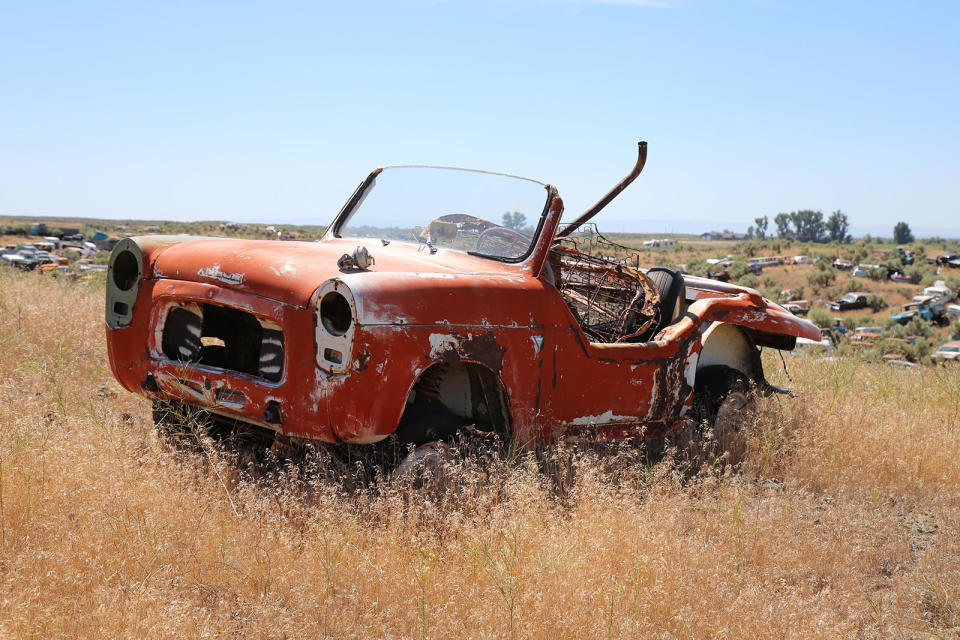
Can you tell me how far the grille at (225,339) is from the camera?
4188 millimetres

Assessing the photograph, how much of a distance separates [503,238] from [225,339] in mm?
1813

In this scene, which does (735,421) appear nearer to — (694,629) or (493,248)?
(493,248)

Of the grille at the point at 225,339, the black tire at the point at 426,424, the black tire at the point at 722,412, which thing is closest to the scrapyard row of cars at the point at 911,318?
the black tire at the point at 722,412

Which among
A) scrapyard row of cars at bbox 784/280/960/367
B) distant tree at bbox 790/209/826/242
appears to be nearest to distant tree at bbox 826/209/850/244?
distant tree at bbox 790/209/826/242

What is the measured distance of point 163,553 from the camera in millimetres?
3494

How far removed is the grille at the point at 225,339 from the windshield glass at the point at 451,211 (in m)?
1.09

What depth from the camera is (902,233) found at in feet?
268

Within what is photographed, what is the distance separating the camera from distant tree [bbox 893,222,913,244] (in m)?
80.4

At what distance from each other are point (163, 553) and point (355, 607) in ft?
2.84

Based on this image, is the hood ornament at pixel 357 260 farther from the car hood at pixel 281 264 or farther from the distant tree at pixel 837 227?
the distant tree at pixel 837 227

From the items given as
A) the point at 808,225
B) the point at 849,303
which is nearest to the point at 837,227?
the point at 808,225

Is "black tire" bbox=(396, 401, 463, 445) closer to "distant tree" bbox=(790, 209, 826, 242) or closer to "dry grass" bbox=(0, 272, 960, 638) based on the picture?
"dry grass" bbox=(0, 272, 960, 638)

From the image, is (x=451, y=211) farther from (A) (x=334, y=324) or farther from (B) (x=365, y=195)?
(A) (x=334, y=324)

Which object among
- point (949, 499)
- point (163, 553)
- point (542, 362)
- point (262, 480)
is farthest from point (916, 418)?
point (163, 553)
